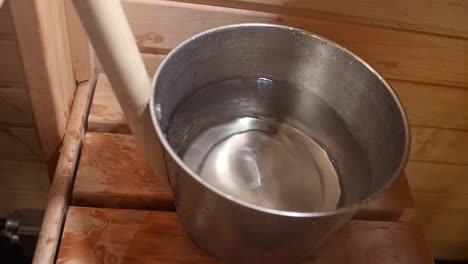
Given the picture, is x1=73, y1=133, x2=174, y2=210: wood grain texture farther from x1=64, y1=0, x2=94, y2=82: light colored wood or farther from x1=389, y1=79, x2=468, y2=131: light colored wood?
x1=389, y1=79, x2=468, y2=131: light colored wood

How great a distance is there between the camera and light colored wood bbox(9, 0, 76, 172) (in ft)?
1.74

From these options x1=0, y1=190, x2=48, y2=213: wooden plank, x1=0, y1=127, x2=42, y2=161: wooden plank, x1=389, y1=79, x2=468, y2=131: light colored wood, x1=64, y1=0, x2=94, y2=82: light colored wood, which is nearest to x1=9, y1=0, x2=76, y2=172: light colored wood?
x1=64, y1=0, x2=94, y2=82: light colored wood

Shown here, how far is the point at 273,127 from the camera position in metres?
0.67

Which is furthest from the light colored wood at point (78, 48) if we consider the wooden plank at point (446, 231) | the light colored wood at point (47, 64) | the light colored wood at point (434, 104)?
the wooden plank at point (446, 231)

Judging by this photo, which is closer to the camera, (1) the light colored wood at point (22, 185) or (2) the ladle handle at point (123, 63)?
(2) the ladle handle at point (123, 63)

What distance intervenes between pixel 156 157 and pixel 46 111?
207mm

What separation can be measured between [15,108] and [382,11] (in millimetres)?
551

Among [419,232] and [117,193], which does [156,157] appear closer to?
[117,193]

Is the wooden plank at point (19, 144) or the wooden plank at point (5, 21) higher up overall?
the wooden plank at point (5, 21)

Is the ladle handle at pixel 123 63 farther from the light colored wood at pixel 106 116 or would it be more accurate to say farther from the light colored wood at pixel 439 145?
the light colored wood at pixel 439 145

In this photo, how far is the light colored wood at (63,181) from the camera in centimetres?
55

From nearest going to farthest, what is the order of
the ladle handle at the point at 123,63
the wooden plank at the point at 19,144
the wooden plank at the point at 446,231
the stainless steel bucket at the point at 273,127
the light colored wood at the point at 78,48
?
the ladle handle at the point at 123,63, the stainless steel bucket at the point at 273,127, the light colored wood at the point at 78,48, the wooden plank at the point at 19,144, the wooden plank at the point at 446,231

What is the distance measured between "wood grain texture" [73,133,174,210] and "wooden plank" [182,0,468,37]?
0.75 ft

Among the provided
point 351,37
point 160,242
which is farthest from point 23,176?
point 351,37
